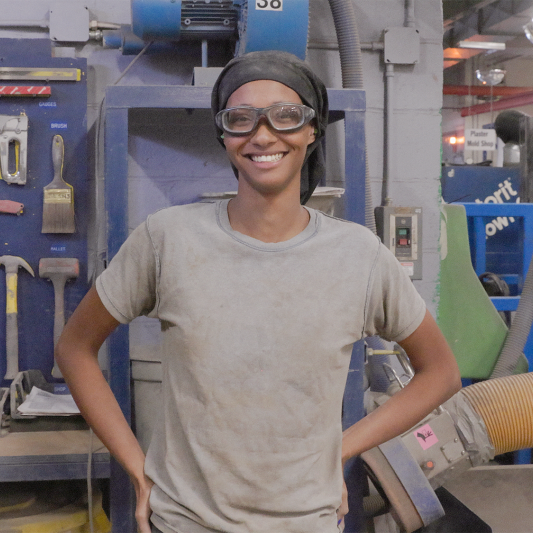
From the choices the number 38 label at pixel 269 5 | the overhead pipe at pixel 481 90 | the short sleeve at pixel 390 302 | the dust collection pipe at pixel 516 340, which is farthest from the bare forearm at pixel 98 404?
the overhead pipe at pixel 481 90

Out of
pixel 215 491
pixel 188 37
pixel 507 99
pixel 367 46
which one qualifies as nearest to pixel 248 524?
pixel 215 491

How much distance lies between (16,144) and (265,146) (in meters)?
1.55

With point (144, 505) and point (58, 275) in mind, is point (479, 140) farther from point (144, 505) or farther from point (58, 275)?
point (144, 505)

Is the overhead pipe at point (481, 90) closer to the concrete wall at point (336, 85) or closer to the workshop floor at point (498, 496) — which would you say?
the concrete wall at point (336, 85)

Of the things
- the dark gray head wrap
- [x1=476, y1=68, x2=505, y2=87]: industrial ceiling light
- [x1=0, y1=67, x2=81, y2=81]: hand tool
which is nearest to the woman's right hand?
the dark gray head wrap

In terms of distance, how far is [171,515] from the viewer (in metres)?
0.99

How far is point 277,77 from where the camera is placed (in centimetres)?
104

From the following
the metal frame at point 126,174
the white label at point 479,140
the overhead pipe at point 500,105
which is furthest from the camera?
the overhead pipe at point 500,105

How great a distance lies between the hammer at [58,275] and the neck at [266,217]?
1338 millimetres

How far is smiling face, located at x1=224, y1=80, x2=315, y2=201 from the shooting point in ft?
3.40

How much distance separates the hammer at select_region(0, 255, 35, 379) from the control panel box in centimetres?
139

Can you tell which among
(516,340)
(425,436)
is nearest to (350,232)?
(425,436)

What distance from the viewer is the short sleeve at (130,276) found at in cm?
106

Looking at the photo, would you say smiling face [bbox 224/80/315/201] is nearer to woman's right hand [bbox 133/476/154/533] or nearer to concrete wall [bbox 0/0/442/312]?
woman's right hand [bbox 133/476/154/533]
